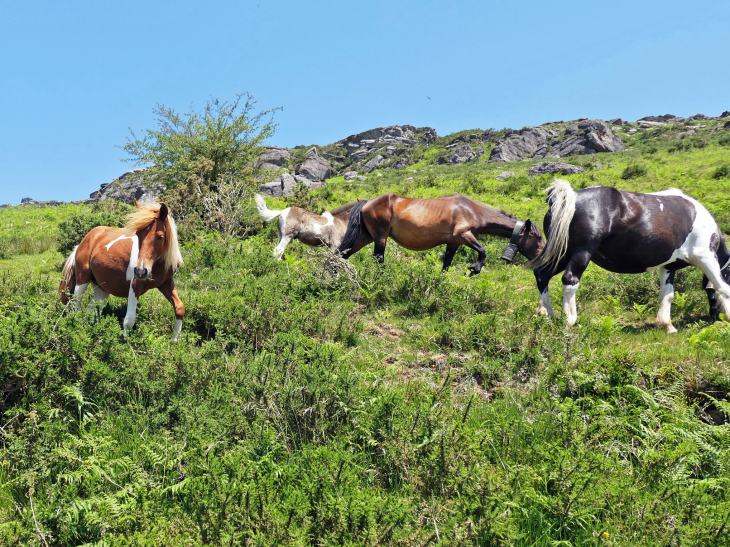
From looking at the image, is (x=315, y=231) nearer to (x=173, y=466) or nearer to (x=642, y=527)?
(x=173, y=466)

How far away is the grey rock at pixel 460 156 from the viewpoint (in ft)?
198

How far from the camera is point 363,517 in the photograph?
2.37m

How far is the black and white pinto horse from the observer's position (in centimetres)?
597

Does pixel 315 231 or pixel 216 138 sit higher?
pixel 216 138

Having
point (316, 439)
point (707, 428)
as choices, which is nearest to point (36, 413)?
point (316, 439)

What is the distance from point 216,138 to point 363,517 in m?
18.0

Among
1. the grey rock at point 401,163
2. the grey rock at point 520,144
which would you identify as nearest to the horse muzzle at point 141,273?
the grey rock at point 520,144

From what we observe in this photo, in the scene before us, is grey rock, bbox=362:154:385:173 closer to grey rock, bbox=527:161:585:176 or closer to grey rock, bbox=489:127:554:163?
grey rock, bbox=489:127:554:163

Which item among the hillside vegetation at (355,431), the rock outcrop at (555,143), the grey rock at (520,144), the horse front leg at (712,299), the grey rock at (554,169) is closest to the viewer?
the hillside vegetation at (355,431)

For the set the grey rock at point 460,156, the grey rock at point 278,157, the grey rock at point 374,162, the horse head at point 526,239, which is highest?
the grey rock at point 278,157

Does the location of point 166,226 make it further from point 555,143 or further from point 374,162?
point 374,162

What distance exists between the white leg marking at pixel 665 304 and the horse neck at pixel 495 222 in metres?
3.62

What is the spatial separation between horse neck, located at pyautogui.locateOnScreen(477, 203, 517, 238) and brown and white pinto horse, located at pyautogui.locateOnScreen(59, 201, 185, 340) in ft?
21.6

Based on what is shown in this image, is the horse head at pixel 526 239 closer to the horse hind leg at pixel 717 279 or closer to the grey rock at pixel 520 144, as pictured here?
the horse hind leg at pixel 717 279
